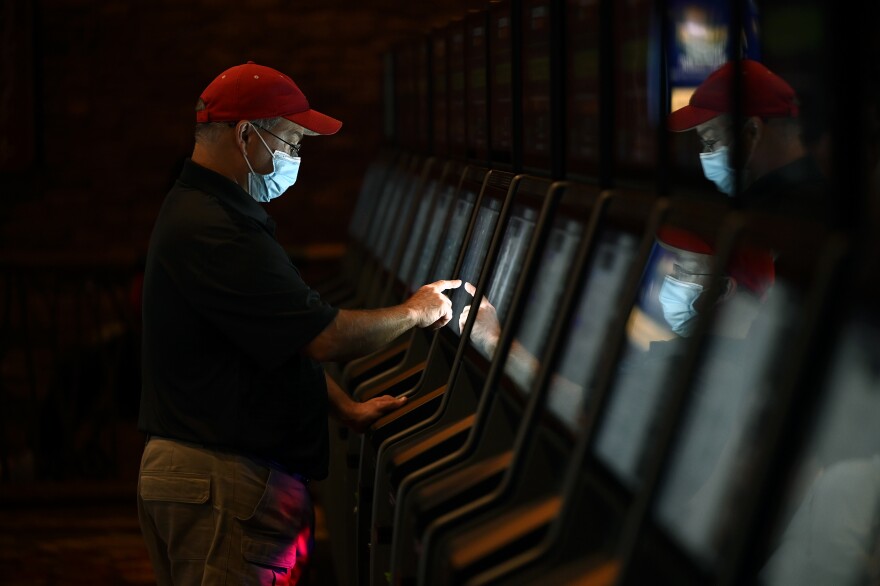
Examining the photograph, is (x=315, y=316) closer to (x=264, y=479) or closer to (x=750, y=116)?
(x=264, y=479)

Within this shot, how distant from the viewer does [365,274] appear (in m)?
4.81

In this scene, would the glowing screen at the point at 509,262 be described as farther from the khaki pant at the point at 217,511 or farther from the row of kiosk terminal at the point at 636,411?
the khaki pant at the point at 217,511

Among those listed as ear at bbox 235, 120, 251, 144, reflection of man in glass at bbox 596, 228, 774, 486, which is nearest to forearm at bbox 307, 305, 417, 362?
ear at bbox 235, 120, 251, 144

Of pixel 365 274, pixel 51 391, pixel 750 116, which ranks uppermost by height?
pixel 750 116

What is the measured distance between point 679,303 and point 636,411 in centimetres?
14

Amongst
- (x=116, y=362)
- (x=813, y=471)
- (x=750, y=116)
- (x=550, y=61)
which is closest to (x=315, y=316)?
(x=550, y=61)

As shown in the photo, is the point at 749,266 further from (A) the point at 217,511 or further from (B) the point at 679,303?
(A) the point at 217,511

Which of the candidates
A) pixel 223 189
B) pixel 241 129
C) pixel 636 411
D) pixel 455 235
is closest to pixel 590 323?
pixel 636 411

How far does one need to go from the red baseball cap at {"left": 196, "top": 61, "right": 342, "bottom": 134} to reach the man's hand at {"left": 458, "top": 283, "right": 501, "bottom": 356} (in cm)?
64

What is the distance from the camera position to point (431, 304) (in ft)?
8.97

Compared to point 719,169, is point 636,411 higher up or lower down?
Result: lower down

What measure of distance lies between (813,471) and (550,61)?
1287 mm

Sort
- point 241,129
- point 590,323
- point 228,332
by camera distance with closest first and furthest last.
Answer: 1. point 590,323
2. point 228,332
3. point 241,129

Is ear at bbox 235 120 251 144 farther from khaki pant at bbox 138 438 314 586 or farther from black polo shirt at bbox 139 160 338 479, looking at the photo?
khaki pant at bbox 138 438 314 586
